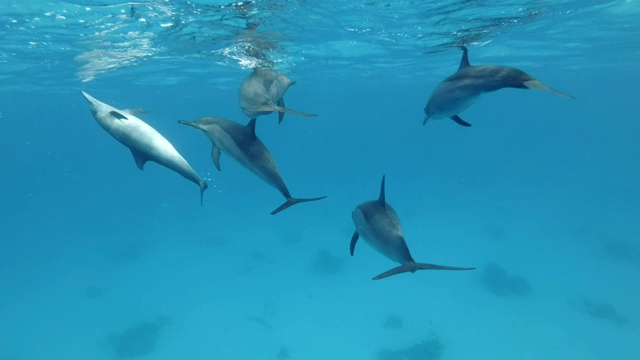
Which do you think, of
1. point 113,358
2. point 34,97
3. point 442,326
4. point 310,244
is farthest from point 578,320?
point 34,97

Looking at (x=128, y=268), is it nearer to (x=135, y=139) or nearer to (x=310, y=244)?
(x=310, y=244)

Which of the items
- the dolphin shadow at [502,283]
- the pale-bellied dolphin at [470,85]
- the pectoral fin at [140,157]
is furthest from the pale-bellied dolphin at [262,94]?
the dolphin shadow at [502,283]

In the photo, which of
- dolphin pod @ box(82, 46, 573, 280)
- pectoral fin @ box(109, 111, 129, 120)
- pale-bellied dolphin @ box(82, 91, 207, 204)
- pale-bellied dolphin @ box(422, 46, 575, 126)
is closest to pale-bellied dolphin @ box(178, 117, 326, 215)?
dolphin pod @ box(82, 46, 573, 280)

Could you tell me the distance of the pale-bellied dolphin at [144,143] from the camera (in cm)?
562

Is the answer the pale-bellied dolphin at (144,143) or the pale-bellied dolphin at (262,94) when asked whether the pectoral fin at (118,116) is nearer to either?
the pale-bellied dolphin at (144,143)

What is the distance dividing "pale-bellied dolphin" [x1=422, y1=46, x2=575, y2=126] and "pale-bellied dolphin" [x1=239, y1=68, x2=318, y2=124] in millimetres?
2226

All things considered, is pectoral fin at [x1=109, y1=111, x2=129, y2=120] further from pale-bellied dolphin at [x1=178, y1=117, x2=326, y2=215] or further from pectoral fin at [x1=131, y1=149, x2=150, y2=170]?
pale-bellied dolphin at [x1=178, y1=117, x2=326, y2=215]

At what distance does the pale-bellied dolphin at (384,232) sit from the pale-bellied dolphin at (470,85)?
165cm

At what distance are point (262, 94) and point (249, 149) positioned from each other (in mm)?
1561

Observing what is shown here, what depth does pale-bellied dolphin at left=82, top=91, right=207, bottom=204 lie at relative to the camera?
562cm

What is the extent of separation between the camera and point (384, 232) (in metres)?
4.89

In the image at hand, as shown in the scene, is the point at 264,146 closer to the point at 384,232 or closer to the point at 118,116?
the point at 384,232

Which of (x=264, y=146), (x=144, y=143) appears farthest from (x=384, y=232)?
(x=144, y=143)

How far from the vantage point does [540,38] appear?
20750 mm
